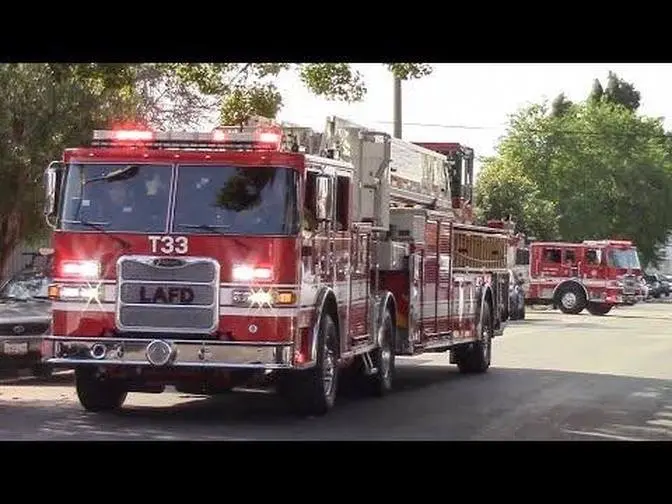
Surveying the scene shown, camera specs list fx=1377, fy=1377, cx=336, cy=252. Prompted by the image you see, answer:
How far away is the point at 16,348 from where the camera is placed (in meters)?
17.1

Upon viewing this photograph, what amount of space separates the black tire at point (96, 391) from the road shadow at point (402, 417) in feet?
0.62

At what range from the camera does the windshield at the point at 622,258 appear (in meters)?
46.6

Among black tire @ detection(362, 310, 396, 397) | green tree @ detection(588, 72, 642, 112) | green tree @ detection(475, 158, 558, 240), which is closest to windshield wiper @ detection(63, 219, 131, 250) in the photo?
black tire @ detection(362, 310, 396, 397)

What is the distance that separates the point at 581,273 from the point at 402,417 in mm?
32908

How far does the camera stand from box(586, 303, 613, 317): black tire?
47625 mm

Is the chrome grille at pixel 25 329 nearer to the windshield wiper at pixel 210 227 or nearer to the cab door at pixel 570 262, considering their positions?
the windshield wiper at pixel 210 227

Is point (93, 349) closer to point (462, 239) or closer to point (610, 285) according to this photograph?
point (462, 239)

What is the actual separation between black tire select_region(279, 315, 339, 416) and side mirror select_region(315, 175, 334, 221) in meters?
1.07

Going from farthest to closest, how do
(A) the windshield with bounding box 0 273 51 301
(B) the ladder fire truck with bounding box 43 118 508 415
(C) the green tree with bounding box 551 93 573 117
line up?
(C) the green tree with bounding box 551 93 573 117 < (A) the windshield with bounding box 0 273 51 301 < (B) the ladder fire truck with bounding box 43 118 508 415

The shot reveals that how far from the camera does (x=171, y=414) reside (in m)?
14.6

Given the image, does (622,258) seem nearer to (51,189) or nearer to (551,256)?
(551,256)

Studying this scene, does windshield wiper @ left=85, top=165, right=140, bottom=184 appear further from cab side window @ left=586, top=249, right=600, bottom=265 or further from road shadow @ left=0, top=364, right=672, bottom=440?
cab side window @ left=586, top=249, right=600, bottom=265

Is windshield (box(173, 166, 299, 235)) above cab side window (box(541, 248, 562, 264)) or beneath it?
beneath

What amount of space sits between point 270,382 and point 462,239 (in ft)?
23.8
